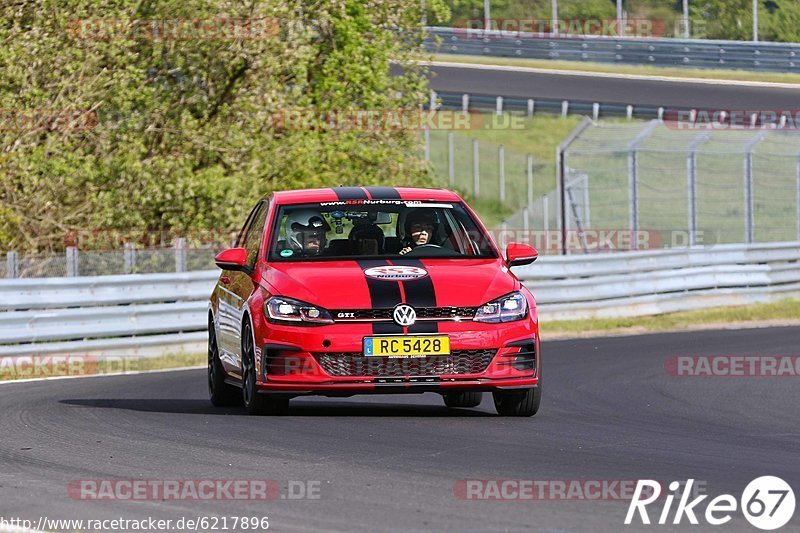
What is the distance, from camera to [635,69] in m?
51.4

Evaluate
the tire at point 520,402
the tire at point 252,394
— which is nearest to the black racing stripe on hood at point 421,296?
the tire at point 520,402

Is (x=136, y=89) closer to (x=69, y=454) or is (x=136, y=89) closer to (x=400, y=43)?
(x=400, y=43)

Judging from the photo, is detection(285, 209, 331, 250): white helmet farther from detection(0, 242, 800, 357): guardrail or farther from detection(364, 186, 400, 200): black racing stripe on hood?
detection(0, 242, 800, 357): guardrail

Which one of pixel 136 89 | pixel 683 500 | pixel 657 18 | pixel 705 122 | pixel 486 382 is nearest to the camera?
pixel 683 500

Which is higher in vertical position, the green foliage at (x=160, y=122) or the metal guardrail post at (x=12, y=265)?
the green foliage at (x=160, y=122)

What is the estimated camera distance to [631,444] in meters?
8.90

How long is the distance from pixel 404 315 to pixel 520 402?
3.98 feet

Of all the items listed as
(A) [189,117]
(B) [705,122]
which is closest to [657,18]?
(B) [705,122]

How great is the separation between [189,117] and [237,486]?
16.2 m

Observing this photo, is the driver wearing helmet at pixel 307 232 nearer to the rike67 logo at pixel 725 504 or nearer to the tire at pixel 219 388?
the tire at pixel 219 388

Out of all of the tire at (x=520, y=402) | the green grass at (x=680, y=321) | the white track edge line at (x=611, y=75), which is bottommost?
the green grass at (x=680, y=321)

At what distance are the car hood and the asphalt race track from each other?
111ft

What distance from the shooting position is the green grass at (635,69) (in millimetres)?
46875

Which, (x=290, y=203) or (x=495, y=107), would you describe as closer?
(x=290, y=203)
